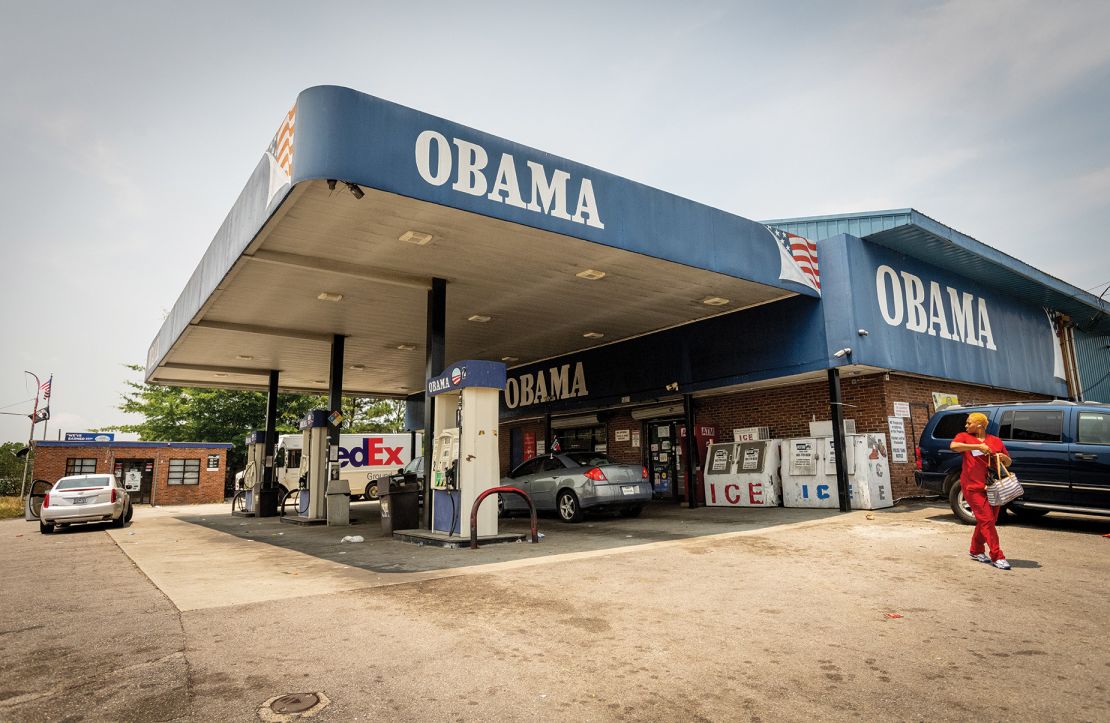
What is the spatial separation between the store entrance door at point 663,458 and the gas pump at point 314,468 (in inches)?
338

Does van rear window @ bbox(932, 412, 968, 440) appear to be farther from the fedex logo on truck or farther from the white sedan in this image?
the fedex logo on truck

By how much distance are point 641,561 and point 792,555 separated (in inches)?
72.7

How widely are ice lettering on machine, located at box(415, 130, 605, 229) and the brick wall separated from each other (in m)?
7.45

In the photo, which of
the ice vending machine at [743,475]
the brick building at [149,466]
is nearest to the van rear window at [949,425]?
the ice vending machine at [743,475]

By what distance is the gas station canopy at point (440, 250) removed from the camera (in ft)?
24.7

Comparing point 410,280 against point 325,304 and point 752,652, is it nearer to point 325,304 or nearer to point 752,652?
point 325,304

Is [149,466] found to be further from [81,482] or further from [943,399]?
[943,399]

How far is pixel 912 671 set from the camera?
3.51 m

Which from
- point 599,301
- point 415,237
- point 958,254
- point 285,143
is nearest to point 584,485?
point 599,301

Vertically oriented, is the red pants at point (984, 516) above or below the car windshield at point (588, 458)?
below

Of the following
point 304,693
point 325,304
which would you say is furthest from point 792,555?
point 325,304

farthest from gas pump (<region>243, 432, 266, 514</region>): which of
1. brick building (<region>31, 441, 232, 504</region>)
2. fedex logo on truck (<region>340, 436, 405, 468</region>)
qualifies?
brick building (<region>31, 441, 232, 504</region>)

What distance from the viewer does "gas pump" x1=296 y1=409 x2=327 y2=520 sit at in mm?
14883

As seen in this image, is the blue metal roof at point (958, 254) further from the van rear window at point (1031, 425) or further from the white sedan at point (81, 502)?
the white sedan at point (81, 502)
